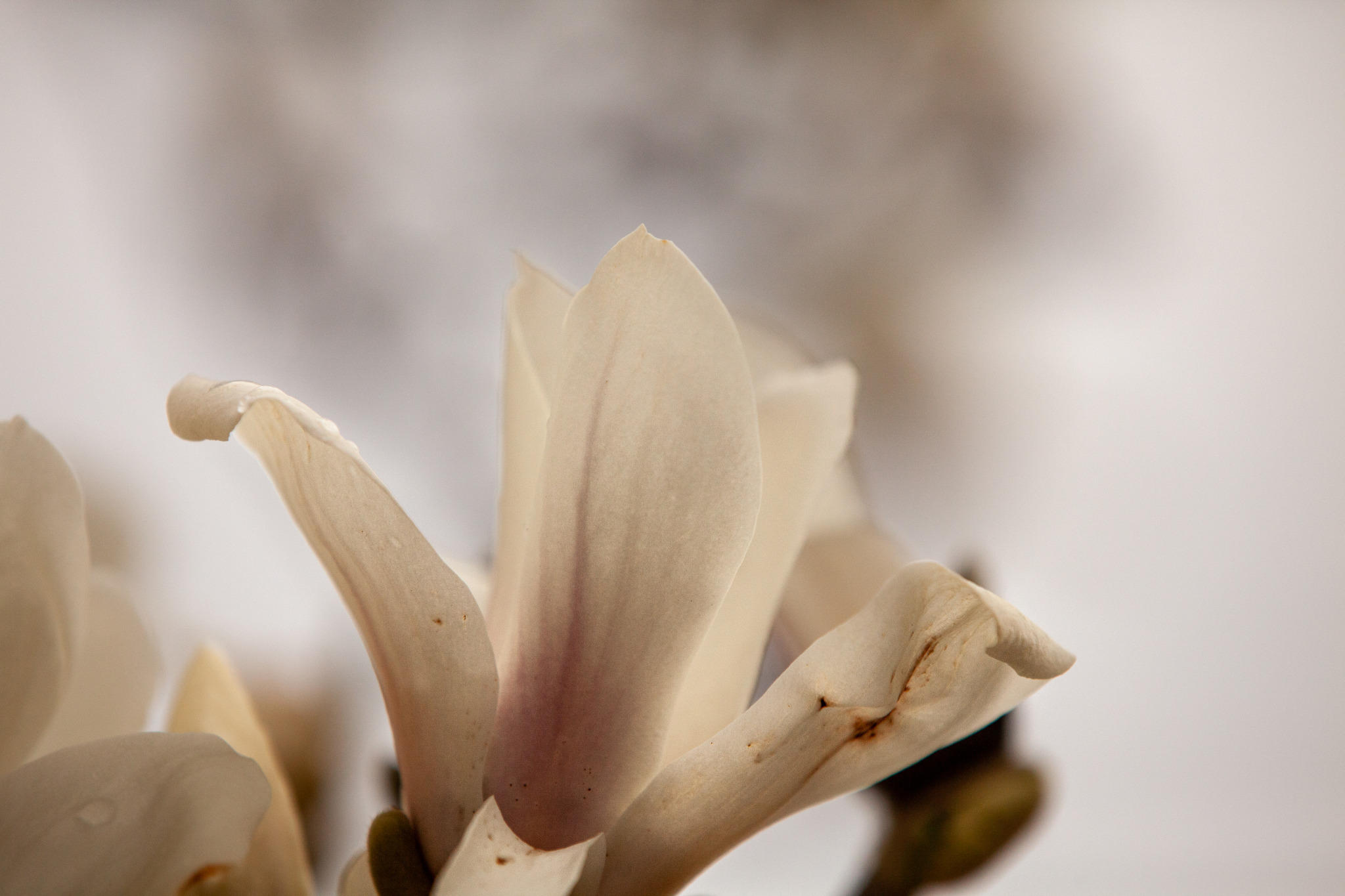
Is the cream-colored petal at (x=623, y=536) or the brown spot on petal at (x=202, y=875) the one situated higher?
the cream-colored petal at (x=623, y=536)

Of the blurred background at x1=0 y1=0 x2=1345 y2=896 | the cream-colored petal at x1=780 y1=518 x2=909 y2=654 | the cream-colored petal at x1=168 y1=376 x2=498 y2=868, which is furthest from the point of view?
the blurred background at x1=0 y1=0 x2=1345 y2=896

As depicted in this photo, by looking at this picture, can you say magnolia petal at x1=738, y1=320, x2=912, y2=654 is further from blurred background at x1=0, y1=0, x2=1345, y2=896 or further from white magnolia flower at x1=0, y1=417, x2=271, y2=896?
blurred background at x1=0, y1=0, x2=1345, y2=896

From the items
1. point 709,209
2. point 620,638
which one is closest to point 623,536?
point 620,638

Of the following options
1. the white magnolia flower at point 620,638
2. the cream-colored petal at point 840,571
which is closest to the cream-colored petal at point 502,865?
the white magnolia flower at point 620,638

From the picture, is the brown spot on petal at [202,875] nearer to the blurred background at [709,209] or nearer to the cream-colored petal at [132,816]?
the cream-colored petal at [132,816]

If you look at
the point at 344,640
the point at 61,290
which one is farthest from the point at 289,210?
the point at 344,640

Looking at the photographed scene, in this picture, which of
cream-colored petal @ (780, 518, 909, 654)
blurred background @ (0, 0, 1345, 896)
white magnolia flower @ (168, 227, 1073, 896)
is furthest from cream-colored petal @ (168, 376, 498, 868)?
blurred background @ (0, 0, 1345, 896)
